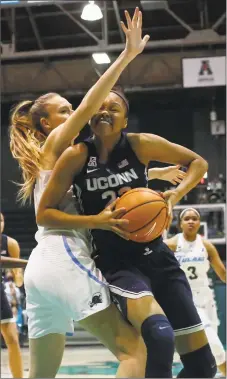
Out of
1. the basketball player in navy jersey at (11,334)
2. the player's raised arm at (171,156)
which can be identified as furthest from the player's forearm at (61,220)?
the basketball player in navy jersey at (11,334)

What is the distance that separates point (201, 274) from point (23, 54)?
7.97 metres

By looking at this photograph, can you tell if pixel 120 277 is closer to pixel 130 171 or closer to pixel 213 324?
pixel 130 171

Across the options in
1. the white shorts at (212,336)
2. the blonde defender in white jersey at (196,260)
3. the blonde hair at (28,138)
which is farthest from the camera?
the blonde defender in white jersey at (196,260)

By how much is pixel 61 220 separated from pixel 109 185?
260mm

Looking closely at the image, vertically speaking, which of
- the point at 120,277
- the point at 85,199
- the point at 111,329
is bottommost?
the point at 111,329

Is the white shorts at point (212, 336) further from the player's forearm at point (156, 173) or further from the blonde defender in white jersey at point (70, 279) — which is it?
the blonde defender in white jersey at point (70, 279)

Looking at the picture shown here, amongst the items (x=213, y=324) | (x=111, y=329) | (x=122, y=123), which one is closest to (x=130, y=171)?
(x=122, y=123)

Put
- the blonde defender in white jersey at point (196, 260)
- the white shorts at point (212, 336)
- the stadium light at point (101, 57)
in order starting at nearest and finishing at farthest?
the white shorts at point (212, 336), the blonde defender in white jersey at point (196, 260), the stadium light at point (101, 57)

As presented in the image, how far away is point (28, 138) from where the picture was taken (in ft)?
9.66

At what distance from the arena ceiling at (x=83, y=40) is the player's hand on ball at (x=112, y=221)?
956 cm

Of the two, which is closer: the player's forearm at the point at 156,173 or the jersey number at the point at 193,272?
the player's forearm at the point at 156,173

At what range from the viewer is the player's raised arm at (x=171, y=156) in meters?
2.67

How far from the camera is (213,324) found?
603 cm

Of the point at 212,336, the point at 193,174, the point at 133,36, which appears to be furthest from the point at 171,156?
the point at 212,336
